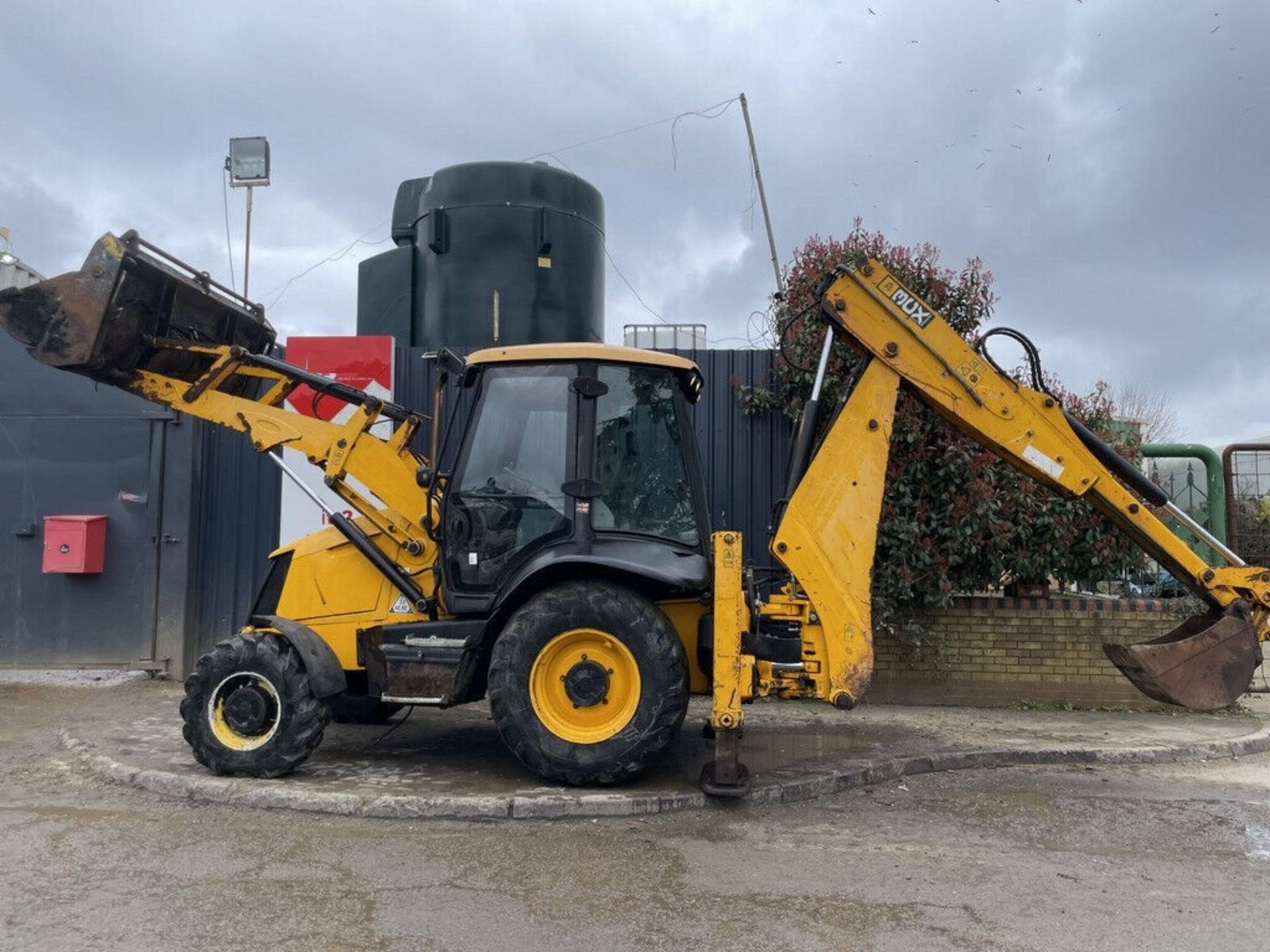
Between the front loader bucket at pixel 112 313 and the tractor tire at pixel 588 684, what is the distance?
118 inches

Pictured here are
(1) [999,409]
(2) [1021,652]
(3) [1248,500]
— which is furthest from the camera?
(3) [1248,500]

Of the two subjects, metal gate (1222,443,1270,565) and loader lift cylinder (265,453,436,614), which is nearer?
loader lift cylinder (265,453,436,614)

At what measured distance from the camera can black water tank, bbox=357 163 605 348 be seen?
9.77m

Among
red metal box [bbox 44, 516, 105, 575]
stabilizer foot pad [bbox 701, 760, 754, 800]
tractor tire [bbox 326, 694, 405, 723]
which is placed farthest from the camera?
red metal box [bbox 44, 516, 105, 575]

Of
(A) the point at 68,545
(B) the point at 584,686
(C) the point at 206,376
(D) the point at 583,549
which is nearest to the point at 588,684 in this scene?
(B) the point at 584,686

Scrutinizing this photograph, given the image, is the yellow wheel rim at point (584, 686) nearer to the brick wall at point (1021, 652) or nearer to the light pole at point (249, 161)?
the brick wall at point (1021, 652)

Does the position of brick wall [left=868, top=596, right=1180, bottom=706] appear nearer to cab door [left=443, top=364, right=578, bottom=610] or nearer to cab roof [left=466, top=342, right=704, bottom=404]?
cab roof [left=466, top=342, right=704, bottom=404]

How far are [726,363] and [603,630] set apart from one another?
14.1ft

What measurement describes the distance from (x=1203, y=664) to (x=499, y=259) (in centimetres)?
696

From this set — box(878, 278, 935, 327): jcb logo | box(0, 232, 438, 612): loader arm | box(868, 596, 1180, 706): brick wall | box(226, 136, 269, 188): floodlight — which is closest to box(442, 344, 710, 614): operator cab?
box(0, 232, 438, 612): loader arm

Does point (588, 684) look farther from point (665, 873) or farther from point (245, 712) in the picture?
point (245, 712)

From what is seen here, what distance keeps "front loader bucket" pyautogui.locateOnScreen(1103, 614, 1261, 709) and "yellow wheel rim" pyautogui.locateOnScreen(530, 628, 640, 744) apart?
9.81 feet

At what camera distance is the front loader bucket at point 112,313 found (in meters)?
5.93

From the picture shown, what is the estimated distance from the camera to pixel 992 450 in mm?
6172
